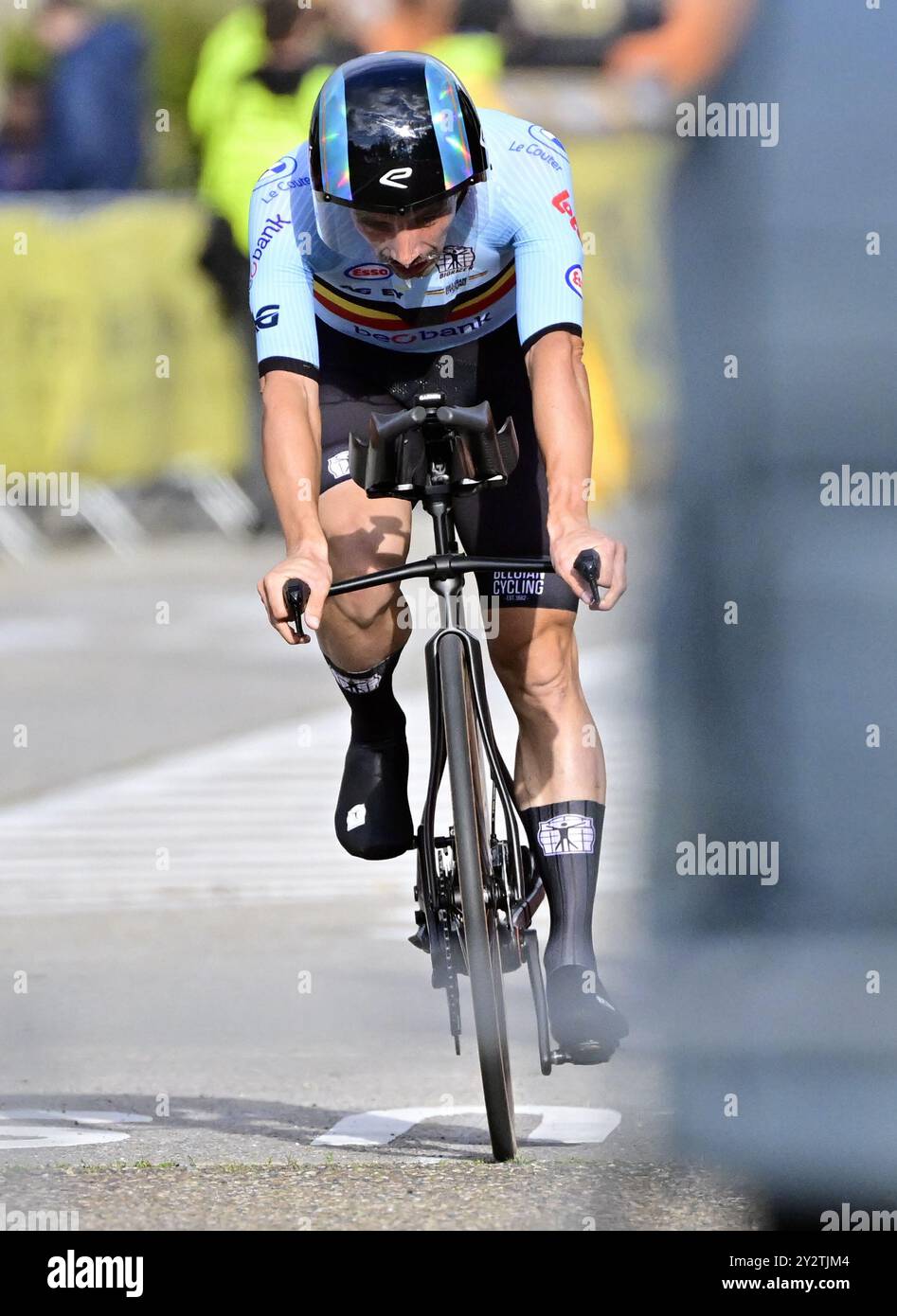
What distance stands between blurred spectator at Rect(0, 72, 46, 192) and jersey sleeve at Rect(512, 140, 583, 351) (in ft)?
41.1

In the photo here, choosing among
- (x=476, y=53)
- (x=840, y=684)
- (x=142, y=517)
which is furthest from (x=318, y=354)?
(x=142, y=517)

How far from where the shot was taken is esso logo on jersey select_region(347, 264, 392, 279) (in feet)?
14.6

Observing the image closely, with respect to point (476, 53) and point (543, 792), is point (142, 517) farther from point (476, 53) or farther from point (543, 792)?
point (543, 792)

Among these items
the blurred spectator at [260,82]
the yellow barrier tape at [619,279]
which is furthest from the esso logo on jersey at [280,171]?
the yellow barrier tape at [619,279]

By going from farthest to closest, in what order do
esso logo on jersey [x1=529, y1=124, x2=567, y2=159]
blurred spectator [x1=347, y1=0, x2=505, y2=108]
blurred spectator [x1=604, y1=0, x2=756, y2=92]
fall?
blurred spectator [x1=347, y1=0, x2=505, y2=108] → esso logo on jersey [x1=529, y1=124, x2=567, y2=159] → blurred spectator [x1=604, y1=0, x2=756, y2=92]

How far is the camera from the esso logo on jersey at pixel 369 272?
14.6ft

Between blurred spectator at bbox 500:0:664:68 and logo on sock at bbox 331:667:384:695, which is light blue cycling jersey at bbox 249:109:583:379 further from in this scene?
blurred spectator at bbox 500:0:664:68

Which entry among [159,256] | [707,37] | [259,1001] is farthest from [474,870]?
[159,256]

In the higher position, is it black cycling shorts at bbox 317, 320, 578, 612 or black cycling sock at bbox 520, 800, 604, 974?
black cycling shorts at bbox 317, 320, 578, 612

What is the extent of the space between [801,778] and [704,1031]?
0.46m

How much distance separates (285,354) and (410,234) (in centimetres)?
38

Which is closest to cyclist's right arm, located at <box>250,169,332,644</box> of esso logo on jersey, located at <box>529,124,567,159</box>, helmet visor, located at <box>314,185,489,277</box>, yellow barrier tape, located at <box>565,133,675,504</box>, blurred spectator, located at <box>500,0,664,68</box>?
helmet visor, located at <box>314,185,489,277</box>
